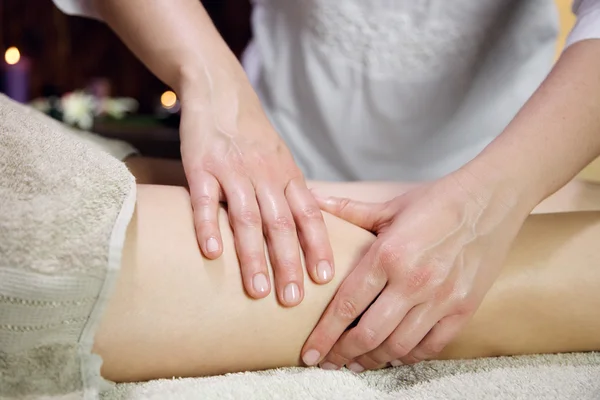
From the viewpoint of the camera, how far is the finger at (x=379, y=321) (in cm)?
59

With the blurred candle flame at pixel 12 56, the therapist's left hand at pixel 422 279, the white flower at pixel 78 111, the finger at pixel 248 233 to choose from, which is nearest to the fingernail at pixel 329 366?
the therapist's left hand at pixel 422 279

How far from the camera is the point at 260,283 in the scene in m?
0.61

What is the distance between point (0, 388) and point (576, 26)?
2.66 feet

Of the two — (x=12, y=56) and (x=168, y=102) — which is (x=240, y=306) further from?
(x=12, y=56)

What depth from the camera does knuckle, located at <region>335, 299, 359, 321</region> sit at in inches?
24.0

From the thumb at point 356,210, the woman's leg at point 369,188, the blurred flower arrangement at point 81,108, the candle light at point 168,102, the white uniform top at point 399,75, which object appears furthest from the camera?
the candle light at point 168,102

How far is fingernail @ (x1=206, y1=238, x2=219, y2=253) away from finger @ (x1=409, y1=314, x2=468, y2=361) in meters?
0.23

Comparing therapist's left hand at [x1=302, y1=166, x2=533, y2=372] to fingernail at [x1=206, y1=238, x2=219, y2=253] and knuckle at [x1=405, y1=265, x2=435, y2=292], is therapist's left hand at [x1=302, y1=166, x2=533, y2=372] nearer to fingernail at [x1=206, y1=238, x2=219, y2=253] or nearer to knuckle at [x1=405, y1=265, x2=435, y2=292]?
knuckle at [x1=405, y1=265, x2=435, y2=292]

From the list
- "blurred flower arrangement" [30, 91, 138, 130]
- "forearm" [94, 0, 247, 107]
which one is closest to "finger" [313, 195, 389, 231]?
"forearm" [94, 0, 247, 107]

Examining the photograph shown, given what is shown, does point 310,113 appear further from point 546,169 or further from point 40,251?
point 40,251

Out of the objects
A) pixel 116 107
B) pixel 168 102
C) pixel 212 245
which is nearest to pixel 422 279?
pixel 212 245

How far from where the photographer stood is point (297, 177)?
0.73m

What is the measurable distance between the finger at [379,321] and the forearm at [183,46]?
0.35m

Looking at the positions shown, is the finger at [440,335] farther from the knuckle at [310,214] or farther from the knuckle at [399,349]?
the knuckle at [310,214]
